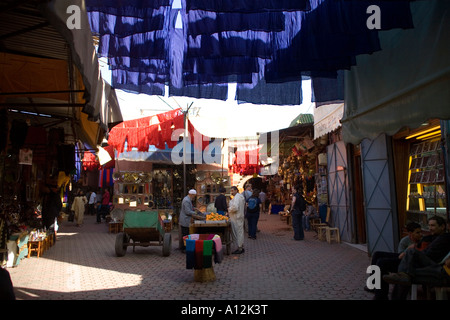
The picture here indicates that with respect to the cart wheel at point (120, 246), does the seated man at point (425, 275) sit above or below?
above

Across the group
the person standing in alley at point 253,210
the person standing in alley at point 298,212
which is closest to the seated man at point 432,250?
the person standing in alley at point 298,212

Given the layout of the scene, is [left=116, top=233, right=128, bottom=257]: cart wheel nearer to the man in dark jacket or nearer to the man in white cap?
the man in white cap

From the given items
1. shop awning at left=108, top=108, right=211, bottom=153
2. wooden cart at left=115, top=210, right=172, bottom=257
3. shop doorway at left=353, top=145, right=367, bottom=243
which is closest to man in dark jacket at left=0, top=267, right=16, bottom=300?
wooden cart at left=115, top=210, right=172, bottom=257

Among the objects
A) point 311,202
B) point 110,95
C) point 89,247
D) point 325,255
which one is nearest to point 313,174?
point 311,202

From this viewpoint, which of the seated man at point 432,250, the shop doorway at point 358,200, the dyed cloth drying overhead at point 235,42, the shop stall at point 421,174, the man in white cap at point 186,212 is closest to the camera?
the dyed cloth drying overhead at point 235,42

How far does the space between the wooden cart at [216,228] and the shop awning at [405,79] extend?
15.1ft

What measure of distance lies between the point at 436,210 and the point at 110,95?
647 centimetres

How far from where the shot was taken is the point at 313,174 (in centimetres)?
1579

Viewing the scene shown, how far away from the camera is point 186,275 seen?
7.09 meters

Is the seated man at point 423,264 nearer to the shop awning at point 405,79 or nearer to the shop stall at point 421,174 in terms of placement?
the shop awning at point 405,79

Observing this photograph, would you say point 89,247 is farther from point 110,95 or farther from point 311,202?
point 311,202

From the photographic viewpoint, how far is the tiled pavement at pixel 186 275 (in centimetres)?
563

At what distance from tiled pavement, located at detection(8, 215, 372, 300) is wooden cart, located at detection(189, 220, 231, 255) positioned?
1.38 ft

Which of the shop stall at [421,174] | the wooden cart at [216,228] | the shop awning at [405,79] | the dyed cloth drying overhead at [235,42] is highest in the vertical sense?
the dyed cloth drying overhead at [235,42]
